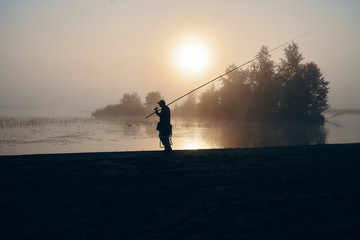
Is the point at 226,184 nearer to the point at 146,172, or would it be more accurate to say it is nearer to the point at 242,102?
the point at 146,172

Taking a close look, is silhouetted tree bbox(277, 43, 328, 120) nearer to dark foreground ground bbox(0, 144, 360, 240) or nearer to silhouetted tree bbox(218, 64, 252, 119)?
silhouetted tree bbox(218, 64, 252, 119)

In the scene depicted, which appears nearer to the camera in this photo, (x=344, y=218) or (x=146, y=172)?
(x=344, y=218)

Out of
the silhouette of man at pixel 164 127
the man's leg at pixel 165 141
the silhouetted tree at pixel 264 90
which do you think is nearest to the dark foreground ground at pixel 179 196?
the man's leg at pixel 165 141

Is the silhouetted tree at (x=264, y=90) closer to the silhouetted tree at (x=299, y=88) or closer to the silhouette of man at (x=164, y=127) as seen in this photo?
the silhouetted tree at (x=299, y=88)

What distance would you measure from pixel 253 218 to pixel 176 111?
117 metres

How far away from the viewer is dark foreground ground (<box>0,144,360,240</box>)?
23.6 ft

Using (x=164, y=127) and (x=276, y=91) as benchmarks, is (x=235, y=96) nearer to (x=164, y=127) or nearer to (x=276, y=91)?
(x=276, y=91)

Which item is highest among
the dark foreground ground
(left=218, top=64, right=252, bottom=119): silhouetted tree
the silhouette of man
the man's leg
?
(left=218, top=64, right=252, bottom=119): silhouetted tree

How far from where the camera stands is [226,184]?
10.0m

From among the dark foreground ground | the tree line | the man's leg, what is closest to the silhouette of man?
the man's leg

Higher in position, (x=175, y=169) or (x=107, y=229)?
(x=175, y=169)

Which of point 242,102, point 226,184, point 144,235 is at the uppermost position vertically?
point 242,102

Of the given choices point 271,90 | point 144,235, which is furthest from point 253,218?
point 271,90

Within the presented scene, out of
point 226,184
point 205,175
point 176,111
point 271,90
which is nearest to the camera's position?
point 226,184
